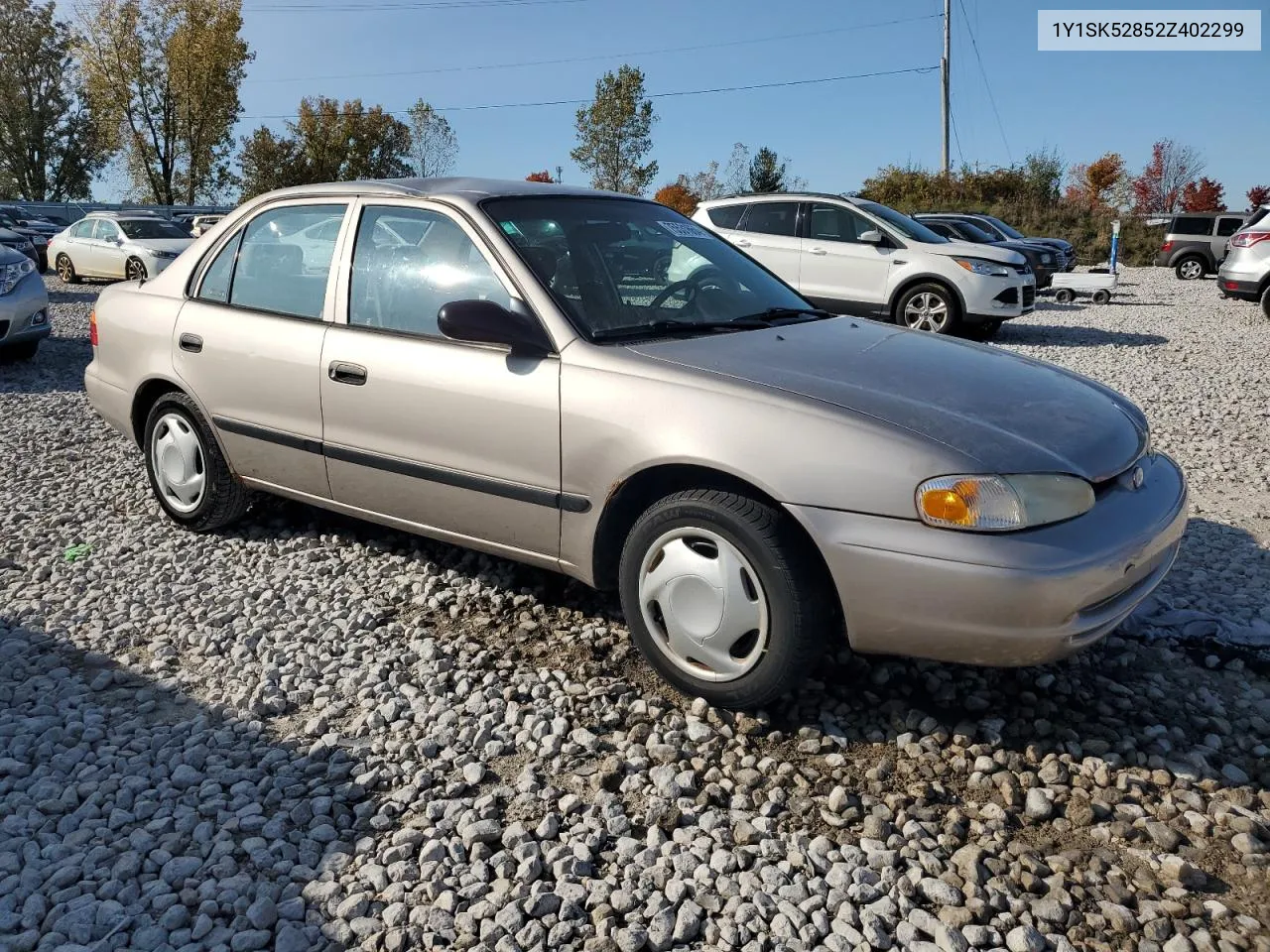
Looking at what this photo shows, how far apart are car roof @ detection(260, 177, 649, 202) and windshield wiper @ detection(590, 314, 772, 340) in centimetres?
84

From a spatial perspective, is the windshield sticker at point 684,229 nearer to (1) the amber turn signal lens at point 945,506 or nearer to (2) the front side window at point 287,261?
(2) the front side window at point 287,261

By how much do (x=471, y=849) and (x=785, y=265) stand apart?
10105 millimetres

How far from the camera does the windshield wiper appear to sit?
346 cm

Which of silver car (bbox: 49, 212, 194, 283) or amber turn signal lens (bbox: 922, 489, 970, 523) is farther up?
silver car (bbox: 49, 212, 194, 283)

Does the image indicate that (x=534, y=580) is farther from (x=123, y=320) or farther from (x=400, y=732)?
(x=123, y=320)

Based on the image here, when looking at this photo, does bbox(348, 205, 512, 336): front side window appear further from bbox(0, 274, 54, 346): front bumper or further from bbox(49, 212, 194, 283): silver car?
bbox(49, 212, 194, 283): silver car

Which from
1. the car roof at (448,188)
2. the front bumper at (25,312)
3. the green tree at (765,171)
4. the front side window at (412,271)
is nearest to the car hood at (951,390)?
the front side window at (412,271)

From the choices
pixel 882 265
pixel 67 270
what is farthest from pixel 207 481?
pixel 67 270

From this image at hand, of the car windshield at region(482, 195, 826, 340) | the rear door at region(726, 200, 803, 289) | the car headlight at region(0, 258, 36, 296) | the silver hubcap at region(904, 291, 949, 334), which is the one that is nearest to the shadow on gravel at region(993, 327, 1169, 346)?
the silver hubcap at region(904, 291, 949, 334)

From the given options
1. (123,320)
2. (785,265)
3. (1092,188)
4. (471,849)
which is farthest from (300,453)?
(1092,188)

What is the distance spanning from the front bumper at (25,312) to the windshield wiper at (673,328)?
8.40 metres

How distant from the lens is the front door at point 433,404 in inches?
135

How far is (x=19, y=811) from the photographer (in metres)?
2.71

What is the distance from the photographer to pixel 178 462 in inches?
188
